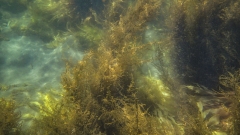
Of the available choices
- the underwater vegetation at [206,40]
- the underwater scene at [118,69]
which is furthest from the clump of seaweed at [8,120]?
the underwater vegetation at [206,40]

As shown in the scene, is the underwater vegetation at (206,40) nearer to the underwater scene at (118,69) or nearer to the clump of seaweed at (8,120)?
the underwater scene at (118,69)

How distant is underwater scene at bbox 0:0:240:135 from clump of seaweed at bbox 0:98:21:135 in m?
0.02

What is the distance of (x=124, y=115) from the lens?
3.59 meters

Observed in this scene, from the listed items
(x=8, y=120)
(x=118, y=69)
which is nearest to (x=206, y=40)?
(x=118, y=69)

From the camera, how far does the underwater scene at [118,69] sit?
3.71 meters

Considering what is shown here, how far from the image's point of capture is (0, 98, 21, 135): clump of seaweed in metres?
3.64

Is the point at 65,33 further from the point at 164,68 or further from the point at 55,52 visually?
the point at 164,68

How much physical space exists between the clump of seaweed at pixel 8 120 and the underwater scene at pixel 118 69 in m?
0.02

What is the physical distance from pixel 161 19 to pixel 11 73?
521 centimetres

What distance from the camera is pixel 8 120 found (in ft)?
12.1

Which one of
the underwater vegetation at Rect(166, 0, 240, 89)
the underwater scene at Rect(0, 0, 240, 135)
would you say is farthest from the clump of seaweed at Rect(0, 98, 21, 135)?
the underwater vegetation at Rect(166, 0, 240, 89)

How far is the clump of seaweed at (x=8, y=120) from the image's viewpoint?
3637 mm

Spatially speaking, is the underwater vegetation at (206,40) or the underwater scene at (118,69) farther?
the underwater vegetation at (206,40)

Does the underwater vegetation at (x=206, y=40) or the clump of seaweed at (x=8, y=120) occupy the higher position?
the underwater vegetation at (x=206, y=40)
